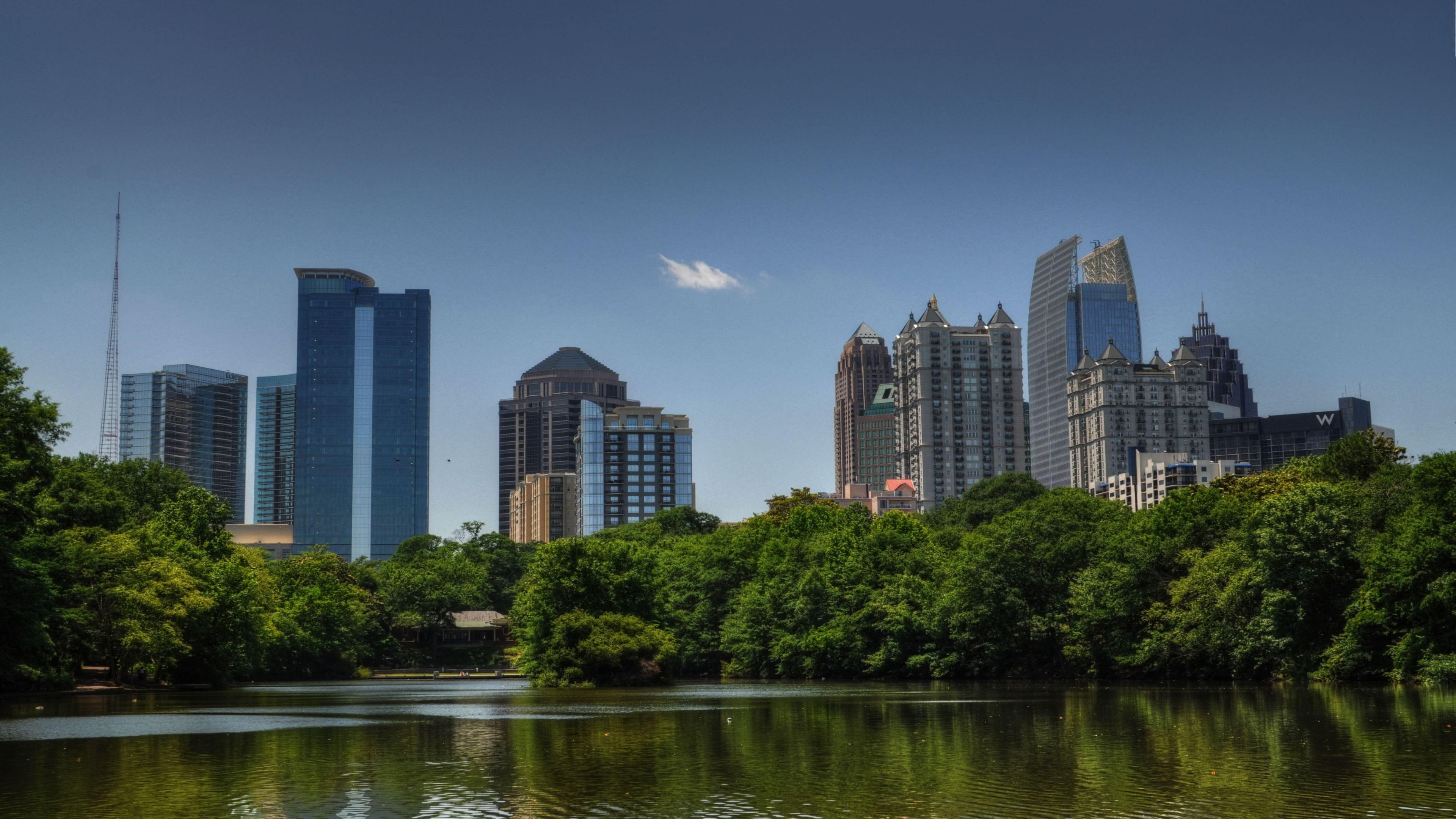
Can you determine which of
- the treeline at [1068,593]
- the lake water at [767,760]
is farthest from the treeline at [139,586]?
the treeline at [1068,593]

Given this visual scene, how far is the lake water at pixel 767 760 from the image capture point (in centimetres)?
2161

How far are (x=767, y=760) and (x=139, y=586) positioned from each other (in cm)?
5596

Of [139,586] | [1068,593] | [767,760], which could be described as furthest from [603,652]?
[767,760]

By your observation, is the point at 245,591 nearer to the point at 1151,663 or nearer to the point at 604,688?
the point at 604,688

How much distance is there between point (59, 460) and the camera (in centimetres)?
8512

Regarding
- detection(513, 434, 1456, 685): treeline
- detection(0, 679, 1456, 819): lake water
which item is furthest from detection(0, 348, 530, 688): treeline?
detection(513, 434, 1456, 685): treeline

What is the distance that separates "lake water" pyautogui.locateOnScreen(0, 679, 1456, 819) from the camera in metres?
21.6

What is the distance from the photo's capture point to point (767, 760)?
2934 cm

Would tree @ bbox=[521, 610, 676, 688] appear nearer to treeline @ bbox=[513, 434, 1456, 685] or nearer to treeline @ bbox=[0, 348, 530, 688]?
treeline @ bbox=[513, 434, 1456, 685]

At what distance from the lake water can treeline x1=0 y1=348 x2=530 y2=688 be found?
36.1 feet

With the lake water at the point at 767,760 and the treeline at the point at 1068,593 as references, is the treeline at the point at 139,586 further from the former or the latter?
the treeline at the point at 1068,593

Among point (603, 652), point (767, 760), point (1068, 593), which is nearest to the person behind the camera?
point (767, 760)

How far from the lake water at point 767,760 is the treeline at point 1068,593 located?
285 inches

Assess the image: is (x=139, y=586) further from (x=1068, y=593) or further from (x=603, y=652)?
(x=1068, y=593)
